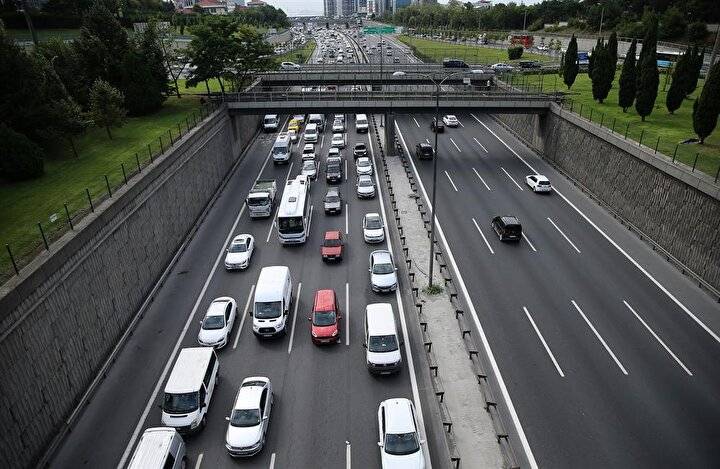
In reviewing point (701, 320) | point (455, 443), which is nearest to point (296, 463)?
point (455, 443)

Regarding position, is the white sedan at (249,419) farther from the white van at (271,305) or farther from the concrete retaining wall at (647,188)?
the concrete retaining wall at (647,188)

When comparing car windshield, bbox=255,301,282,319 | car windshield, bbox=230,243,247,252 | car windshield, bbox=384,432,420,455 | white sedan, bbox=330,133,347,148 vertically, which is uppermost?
white sedan, bbox=330,133,347,148

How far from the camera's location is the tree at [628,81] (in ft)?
152

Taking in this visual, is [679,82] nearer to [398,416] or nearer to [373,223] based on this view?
[373,223]

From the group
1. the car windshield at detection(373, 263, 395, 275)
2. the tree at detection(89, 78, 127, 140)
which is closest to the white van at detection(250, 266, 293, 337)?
the car windshield at detection(373, 263, 395, 275)

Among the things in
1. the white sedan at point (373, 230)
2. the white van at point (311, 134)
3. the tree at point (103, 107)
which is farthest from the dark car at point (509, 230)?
the white van at point (311, 134)

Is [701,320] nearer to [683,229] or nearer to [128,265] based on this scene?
[683,229]

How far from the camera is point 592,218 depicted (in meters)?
38.2

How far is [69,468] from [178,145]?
25071 millimetres

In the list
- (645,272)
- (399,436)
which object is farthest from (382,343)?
(645,272)

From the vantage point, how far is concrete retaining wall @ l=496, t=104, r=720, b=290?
92.6 feet

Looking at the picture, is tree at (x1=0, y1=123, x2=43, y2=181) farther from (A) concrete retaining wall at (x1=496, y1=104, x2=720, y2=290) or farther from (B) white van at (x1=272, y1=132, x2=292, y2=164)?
(A) concrete retaining wall at (x1=496, y1=104, x2=720, y2=290)

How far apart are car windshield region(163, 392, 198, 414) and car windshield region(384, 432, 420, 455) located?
8.22 meters

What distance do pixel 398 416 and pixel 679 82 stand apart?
147 feet
